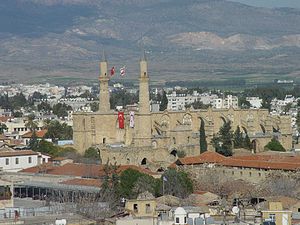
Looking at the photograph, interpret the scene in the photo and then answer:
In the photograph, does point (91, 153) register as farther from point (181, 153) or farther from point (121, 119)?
point (181, 153)

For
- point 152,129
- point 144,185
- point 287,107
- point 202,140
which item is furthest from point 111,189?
point 287,107

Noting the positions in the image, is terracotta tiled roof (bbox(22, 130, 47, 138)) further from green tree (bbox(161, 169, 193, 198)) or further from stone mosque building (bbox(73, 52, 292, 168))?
green tree (bbox(161, 169, 193, 198))

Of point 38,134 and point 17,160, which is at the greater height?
point 38,134

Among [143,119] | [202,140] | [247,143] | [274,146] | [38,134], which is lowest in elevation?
[274,146]

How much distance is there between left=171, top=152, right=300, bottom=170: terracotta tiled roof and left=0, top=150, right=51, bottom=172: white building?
773cm

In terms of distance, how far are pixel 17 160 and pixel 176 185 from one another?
15237 mm

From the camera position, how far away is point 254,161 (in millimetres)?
51750

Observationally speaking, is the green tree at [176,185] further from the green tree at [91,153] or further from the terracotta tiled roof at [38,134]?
the terracotta tiled roof at [38,134]

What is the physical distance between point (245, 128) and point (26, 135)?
15701mm

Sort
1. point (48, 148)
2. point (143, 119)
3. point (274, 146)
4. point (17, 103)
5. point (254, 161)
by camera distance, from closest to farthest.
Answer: point (254, 161), point (143, 119), point (48, 148), point (274, 146), point (17, 103)

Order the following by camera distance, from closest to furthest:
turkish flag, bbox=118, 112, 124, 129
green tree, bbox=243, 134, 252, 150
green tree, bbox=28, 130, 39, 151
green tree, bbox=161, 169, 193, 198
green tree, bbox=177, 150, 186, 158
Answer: green tree, bbox=161, 169, 193, 198
green tree, bbox=177, 150, 186, 158
green tree, bbox=28, 130, 39, 151
turkish flag, bbox=118, 112, 124, 129
green tree, bbox=243, 134, 252, 150

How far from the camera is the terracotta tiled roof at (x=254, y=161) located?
163 feet

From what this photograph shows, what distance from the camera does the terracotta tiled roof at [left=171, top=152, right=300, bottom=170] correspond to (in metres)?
49.6

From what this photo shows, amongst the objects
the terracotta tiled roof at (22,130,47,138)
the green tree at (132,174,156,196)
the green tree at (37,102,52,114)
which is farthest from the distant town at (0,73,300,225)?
the green tree at (37,102,52,114)
